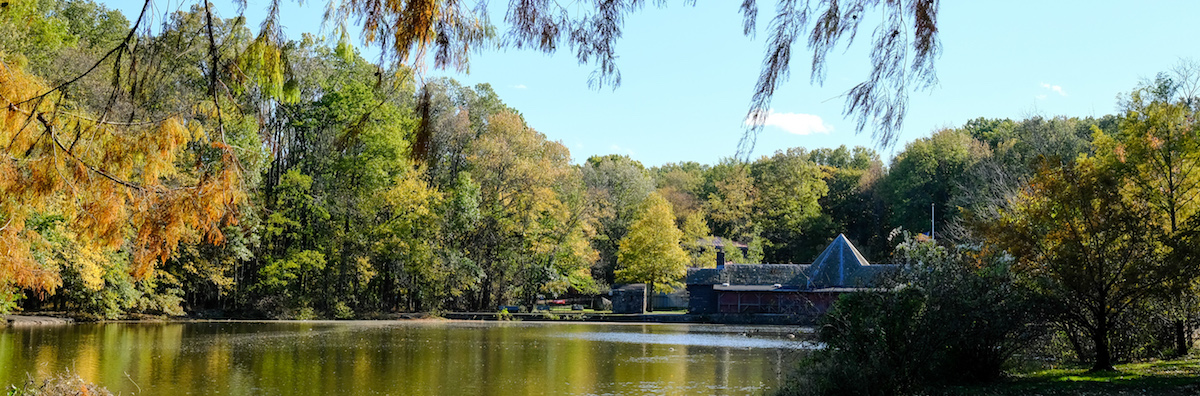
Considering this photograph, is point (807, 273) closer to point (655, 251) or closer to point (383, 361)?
point (655, 251)

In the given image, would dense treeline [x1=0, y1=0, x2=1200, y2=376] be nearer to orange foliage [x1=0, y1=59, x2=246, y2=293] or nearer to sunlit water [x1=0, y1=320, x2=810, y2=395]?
orange foliage [x1=0, y1=59, x2=246, y2=293]

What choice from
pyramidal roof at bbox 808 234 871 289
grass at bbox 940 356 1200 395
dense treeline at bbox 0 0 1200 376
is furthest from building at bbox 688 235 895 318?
grass at bbox 940 356 1200 395

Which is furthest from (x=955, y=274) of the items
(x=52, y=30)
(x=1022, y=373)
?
(x=52, y=30)

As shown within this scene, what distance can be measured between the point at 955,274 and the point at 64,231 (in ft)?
80.0

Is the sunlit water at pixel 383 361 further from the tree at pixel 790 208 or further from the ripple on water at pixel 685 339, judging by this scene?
the tree at pixel 790 208

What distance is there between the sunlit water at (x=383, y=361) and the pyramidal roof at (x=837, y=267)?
14.5 m

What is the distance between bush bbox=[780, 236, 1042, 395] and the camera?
12.0 meters

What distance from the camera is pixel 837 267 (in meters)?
44.2

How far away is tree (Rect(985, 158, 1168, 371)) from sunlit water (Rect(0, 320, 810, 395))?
421 centimetres

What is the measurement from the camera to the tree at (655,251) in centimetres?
4903

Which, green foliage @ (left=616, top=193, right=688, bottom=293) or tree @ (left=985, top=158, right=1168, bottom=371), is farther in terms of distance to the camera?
green foliage @ (left=616, top=193, right=688, bottom=293)

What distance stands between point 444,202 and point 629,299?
1308cm

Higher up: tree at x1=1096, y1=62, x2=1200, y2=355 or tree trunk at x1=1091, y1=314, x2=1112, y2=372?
tree at x1=1096, y1=62, x2=1200, y2=355

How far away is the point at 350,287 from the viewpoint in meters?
42.0
